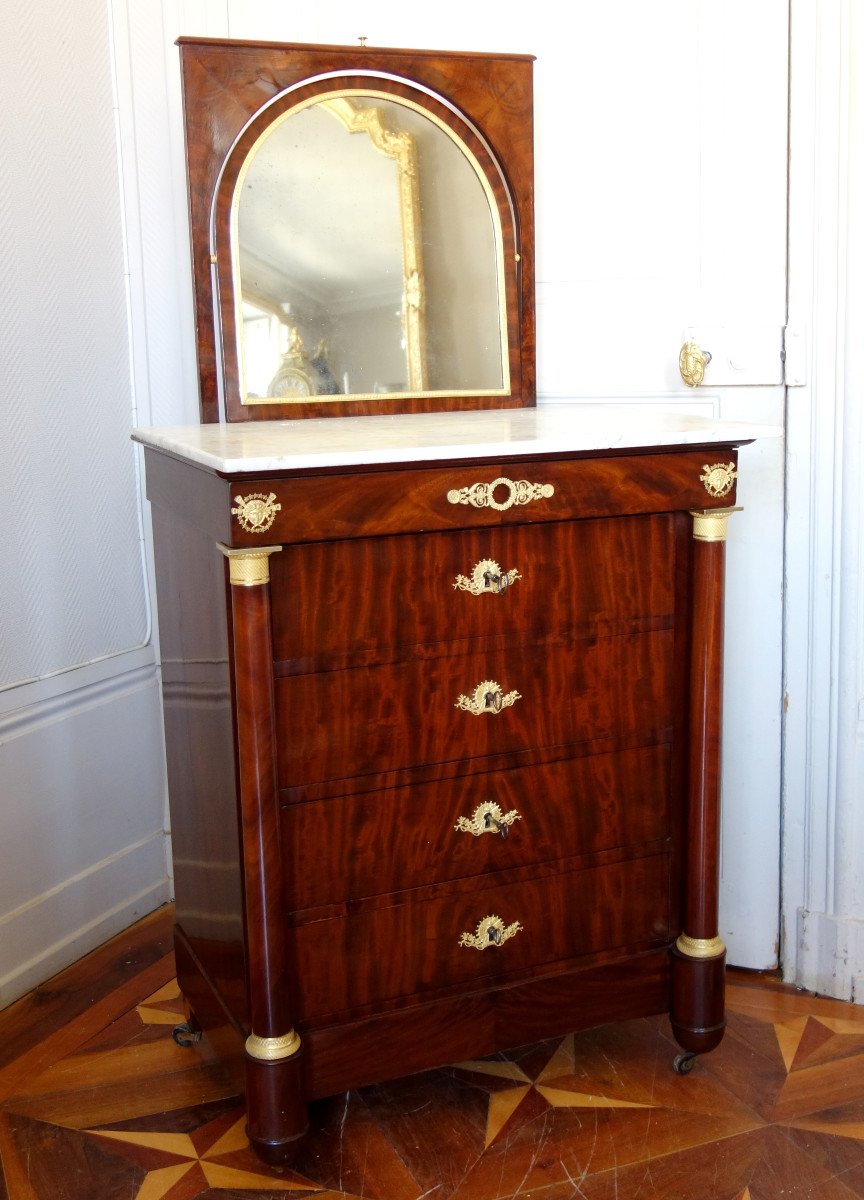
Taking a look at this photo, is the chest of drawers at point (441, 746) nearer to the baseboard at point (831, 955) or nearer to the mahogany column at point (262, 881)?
the mahogany column at point (262, 881)

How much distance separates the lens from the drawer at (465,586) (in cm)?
164

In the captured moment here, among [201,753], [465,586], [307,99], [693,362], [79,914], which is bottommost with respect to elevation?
[79,914]

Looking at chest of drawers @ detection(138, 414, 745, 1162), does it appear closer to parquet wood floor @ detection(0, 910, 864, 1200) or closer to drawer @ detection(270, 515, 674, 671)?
drawer @ detection(270, 515, 674, 671)

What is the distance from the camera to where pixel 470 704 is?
1761 mm

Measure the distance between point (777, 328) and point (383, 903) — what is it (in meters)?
1.21

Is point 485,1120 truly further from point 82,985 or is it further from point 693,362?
point 693,362

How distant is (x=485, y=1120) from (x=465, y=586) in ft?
2.82

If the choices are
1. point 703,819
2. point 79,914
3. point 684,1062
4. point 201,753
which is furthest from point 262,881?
point 79,914

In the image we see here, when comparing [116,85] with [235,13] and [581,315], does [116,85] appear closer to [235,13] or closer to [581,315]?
[235,13]

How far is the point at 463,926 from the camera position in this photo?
1.83 m

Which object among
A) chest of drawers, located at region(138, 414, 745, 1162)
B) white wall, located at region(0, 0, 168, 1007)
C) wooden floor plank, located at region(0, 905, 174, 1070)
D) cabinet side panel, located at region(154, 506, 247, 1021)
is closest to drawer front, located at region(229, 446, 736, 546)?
chest of drawers, located at region(138, 414, 745, 1162)

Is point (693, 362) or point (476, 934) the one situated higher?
point (693, 362)

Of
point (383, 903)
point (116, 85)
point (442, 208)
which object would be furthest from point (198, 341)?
point (383, 903)

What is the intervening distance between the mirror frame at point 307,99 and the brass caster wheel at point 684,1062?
3.80ft
